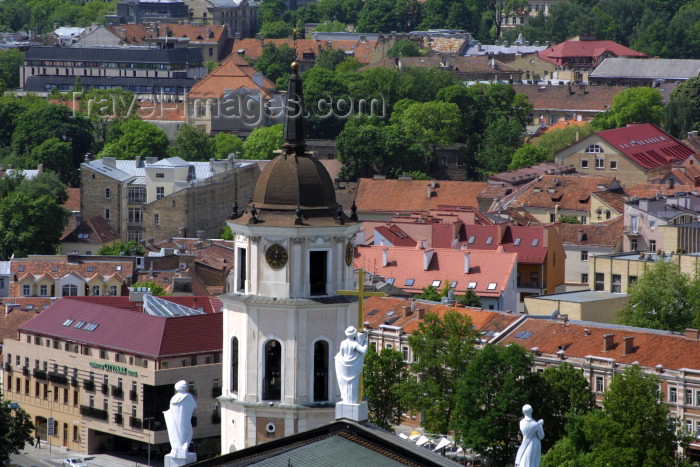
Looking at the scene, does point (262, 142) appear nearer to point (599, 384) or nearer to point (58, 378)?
point (58, 378)

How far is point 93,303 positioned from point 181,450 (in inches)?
2408

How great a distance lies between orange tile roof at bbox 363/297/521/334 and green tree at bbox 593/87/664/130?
86739mm

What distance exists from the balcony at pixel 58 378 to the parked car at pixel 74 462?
16.8 feet

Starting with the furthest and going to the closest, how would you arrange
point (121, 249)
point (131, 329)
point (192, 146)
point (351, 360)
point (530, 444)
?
1. point (192, 146)
2. point (121, 249)
3. point (131, 329)
4. point (351, 360)
5. point (530, 444)

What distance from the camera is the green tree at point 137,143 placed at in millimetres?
171875

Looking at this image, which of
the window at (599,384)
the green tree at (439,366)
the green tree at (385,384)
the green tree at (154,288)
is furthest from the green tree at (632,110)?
the green tree at (385,384)

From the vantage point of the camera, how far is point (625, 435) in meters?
77.8

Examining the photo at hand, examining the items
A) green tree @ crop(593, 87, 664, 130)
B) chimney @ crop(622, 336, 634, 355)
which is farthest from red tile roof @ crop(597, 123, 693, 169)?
chimney @ crop(622, 336, 634, 355)

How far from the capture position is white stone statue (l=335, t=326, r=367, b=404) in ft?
147

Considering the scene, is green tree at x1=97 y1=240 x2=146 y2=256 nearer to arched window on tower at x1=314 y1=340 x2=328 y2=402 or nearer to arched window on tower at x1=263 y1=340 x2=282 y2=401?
arched window on tower at x1=263 y1=340 x2=282 y2=401

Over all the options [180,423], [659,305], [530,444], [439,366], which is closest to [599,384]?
[439,366]

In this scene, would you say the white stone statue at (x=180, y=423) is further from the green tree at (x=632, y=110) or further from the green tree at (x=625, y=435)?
the green tree at (x=632, y=110)

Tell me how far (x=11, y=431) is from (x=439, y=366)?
51.0ft

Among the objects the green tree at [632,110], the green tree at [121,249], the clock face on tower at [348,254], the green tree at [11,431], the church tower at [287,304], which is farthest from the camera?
the green tree at [632,110]
